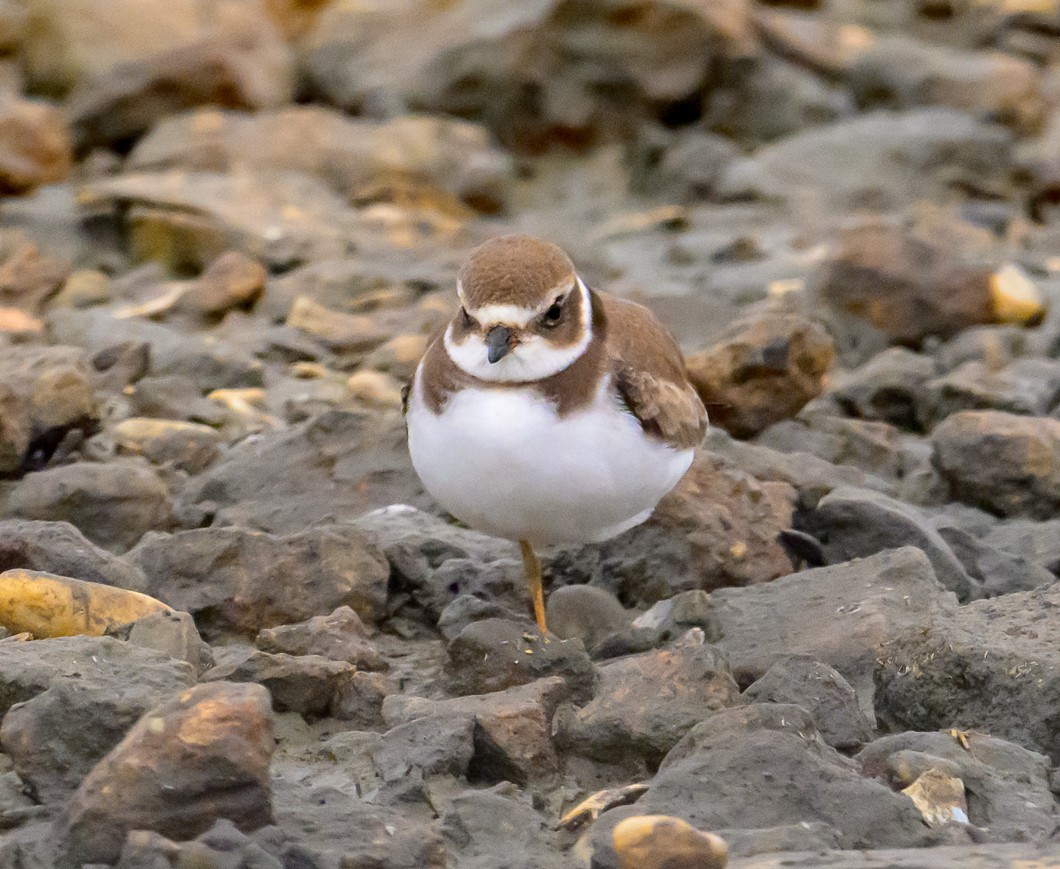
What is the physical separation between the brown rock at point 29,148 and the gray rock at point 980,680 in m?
6.96

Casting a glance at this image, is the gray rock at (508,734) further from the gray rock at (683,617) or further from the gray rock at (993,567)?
the gray rock at (993,567)

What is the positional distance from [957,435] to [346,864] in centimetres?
362

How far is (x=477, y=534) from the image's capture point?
18.6 ft

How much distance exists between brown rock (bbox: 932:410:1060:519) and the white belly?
1.77m

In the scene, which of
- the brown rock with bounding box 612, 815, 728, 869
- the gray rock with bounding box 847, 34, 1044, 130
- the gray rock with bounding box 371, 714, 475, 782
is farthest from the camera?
the gray rock with bounding box 847, 34, 1044, 130

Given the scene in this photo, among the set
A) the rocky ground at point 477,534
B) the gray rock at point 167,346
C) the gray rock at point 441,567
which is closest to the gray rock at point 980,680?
the rocky ground at point 477,534

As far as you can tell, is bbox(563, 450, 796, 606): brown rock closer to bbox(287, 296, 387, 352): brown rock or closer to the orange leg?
the orange leg

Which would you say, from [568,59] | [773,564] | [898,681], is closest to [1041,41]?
[568,59]

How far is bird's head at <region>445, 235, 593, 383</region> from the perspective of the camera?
458 centimetres

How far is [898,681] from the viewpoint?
4.16 metres

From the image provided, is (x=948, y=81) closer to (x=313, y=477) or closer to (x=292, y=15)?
(x=292, y=15)

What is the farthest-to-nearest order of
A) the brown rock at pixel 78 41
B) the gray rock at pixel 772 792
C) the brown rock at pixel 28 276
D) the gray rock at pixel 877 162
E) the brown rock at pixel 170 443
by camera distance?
the brown rock at pixel 78 41
the gray rock at pixel 877 162
the brown rock at pixel 28 276
the brown rock at pixel 170 443
the gray rock at pixel 772 792

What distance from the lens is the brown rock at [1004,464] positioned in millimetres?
6008

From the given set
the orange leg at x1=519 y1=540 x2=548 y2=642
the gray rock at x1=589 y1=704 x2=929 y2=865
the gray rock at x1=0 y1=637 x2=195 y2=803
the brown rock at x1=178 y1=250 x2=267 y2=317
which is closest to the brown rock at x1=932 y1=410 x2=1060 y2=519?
the orange leg at x1=519 y1=540 x2=548 y2=642
